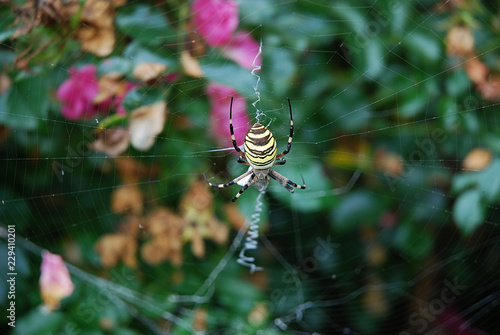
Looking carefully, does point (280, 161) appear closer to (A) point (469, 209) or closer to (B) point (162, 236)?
(B) point (162, 236)

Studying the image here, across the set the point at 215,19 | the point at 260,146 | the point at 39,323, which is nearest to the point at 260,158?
the point at 260,146

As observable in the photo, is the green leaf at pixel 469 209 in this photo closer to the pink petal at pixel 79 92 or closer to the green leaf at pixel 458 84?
the green leaf at pixel 458 84

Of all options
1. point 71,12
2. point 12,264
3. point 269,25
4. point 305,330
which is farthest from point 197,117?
point 305,330

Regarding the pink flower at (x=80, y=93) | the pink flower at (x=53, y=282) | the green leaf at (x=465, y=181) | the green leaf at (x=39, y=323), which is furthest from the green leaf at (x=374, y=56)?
the green leaf at (x=39, y=323)

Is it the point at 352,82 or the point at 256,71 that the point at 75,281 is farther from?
the point at 352,82

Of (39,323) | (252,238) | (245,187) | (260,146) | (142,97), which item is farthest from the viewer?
(252,238)

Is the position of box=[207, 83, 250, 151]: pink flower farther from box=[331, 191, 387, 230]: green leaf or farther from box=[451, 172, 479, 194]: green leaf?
box=[451, 172, 479, 194]: green leaf
